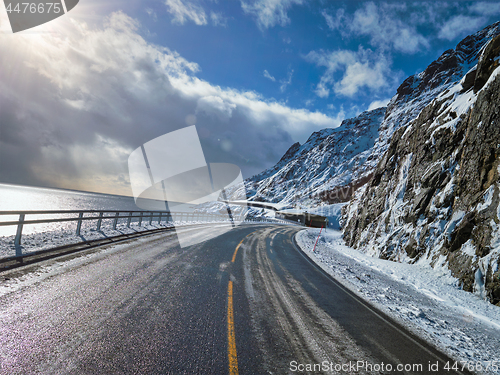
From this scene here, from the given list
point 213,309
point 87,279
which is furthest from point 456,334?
point 87,279

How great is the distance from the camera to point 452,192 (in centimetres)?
1130

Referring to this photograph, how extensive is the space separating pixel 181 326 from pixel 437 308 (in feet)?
25.4

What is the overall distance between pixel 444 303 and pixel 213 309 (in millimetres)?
7829

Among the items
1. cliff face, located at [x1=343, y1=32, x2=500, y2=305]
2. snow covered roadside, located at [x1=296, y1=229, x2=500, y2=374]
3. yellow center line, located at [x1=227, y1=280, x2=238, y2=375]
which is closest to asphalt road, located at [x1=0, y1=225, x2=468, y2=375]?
yellow center line, located at [x1=227, y1=280, x2=238, y2=375]

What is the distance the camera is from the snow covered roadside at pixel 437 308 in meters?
4.44

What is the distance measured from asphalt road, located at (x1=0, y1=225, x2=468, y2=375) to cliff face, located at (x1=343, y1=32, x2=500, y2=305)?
21.7 feet

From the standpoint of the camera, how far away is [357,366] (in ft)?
11.3

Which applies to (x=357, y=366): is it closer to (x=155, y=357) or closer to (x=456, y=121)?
(x=155, y=357)

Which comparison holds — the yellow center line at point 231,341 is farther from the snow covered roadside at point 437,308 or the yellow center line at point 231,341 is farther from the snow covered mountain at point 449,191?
the snow covered mountain at point 449,191

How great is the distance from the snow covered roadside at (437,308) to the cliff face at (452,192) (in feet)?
2.70
